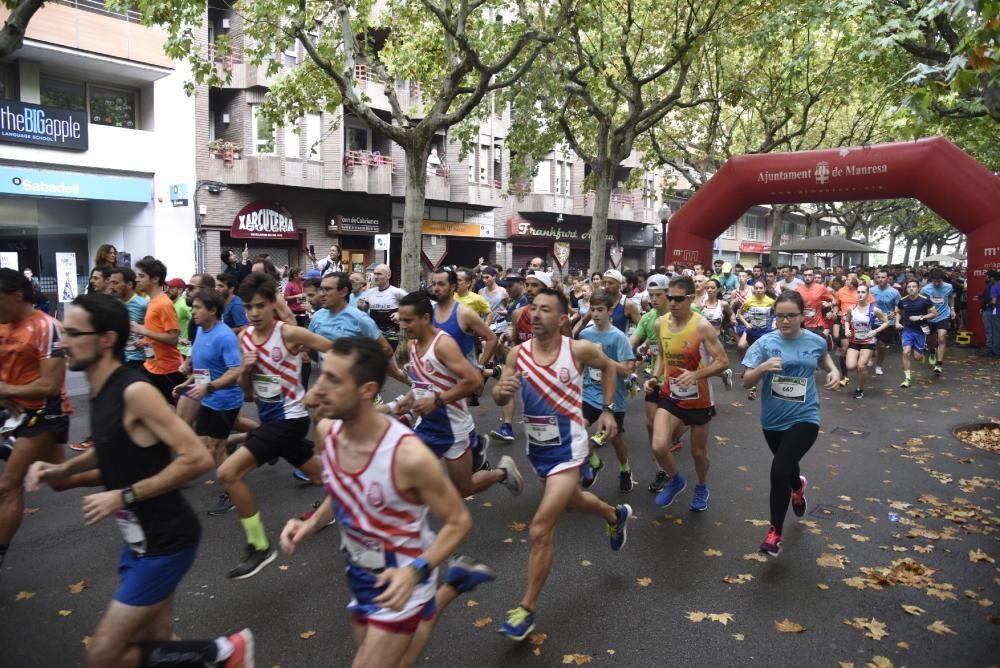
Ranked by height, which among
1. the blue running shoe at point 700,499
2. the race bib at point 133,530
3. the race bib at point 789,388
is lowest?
the blue running shoe at point 700,499

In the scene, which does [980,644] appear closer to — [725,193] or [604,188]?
[604,188]

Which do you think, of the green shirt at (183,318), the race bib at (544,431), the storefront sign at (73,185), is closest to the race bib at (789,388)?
the race bib at (544,431)

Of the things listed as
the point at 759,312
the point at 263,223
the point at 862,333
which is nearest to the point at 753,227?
the point at 263,223

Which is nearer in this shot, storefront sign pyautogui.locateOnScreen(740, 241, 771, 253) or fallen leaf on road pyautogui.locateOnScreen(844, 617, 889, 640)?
fallen leaf on road pyautogui.locateOnScreen(844, 617, 889, 640)

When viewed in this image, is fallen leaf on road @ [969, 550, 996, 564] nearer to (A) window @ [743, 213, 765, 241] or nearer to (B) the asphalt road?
(B) the asphalt road

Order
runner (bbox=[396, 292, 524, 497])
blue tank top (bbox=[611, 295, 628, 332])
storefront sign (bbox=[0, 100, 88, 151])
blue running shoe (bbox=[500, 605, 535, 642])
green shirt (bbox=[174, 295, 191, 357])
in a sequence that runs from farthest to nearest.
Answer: storefront sign (bbox=[0, 100, 88, 151])
blue tank top (bbox=[611, 295, 628, 332])
green shirt (bbox=[174, 295, 191, 357])
runner (bbox=[396, 292, 524, 497])
blue running shoe (bbox=[500, 605, 535, 642])

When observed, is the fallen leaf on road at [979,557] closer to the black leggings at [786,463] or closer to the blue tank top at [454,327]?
the black leggings at [786,463]

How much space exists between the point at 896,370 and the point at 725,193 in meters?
6.40

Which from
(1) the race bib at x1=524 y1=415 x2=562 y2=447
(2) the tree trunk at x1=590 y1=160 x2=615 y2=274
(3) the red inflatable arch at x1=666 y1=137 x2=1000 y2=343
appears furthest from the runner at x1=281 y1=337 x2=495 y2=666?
(3) the red inflatable arch at x1=666 y1=137 x2=1000 y2=343

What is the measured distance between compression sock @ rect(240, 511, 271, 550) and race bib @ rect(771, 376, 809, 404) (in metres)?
3.70

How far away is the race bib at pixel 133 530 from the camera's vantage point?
2879 mm

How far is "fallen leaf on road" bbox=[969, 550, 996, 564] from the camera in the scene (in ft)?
16.9

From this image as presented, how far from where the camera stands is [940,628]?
4.14 meters

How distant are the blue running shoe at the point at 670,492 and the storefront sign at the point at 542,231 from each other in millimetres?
26887
